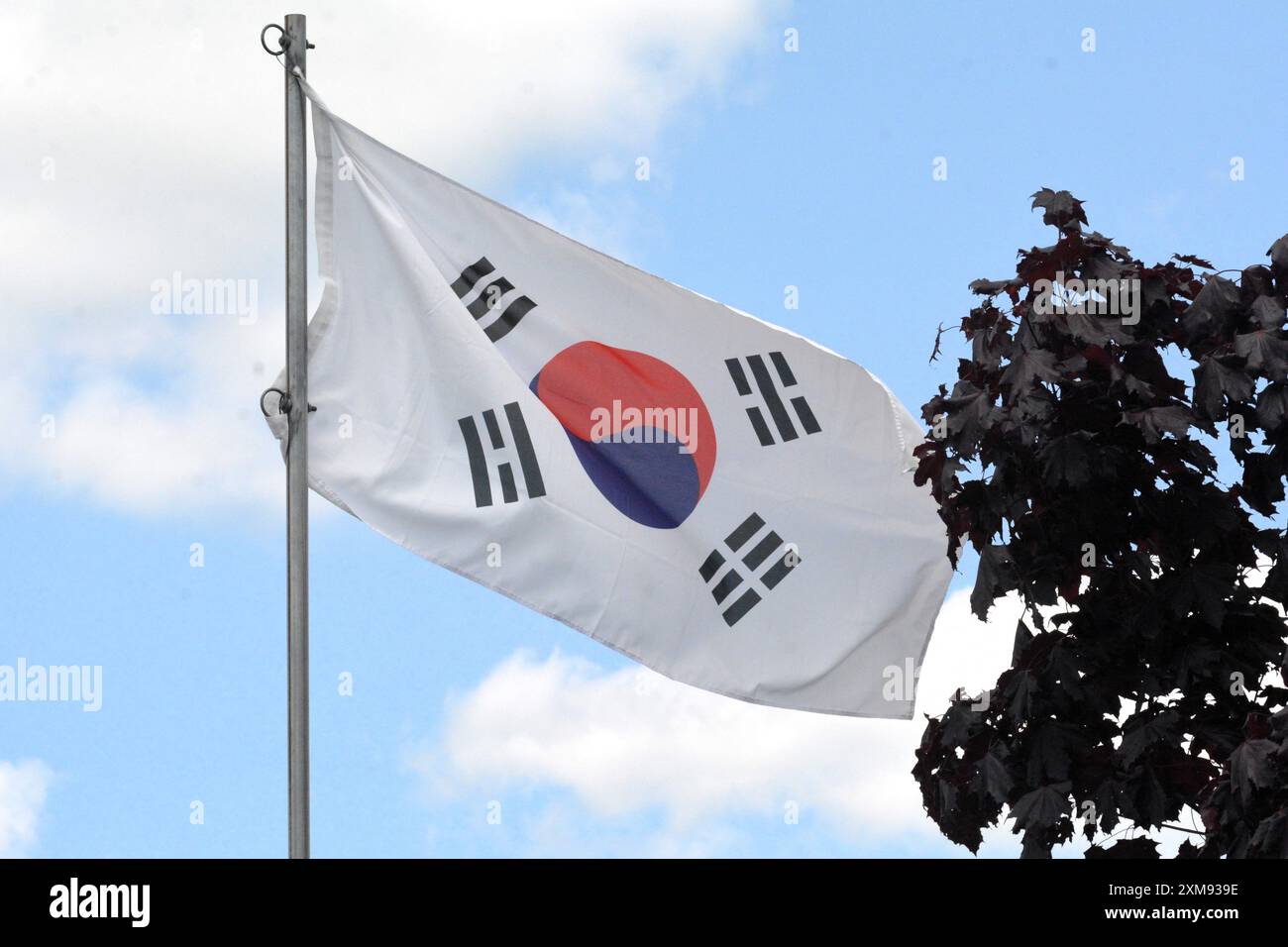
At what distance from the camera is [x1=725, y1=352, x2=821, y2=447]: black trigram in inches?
465

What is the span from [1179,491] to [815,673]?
2276 mm

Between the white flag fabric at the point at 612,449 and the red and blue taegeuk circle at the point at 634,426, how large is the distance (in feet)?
0.04

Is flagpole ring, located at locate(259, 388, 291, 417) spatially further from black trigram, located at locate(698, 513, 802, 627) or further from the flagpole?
black trigram, located at locate(698, 513, 802, 627)

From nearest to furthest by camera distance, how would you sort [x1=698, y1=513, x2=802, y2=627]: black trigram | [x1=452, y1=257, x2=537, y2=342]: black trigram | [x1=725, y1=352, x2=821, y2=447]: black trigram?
[x1=452, y1=257, x2=537, y2=342]: black trigram
[x1=698, y1=513, x2=802, y2=627]: black trigram
[x1=725, y1=352, x2=821, y2=447]: black trigram

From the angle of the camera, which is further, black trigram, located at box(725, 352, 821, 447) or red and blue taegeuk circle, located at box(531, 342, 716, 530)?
black trigram, located at box(725, 352, 821, 447)

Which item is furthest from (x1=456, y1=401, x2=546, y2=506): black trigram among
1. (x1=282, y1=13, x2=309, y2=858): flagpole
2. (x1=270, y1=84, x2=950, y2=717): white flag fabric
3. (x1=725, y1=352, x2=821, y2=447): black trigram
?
(x1=725, y1=352, x2=821, y2=447): black trigram

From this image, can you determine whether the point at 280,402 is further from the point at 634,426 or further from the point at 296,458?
the point at 634,426

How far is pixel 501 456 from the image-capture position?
422 inches

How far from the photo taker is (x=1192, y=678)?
10.7 meters

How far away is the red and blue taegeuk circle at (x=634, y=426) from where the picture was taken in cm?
1109

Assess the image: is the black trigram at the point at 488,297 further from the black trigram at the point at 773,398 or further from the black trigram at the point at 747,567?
the black trigram at the point at 747,567

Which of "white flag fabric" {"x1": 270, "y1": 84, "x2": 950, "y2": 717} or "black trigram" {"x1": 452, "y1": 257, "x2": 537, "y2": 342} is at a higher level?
"black trigram" {"x1": 452, "y1": 257, "x2": 537, "y2": 342}

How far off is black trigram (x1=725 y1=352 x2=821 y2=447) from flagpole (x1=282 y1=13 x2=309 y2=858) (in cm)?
283

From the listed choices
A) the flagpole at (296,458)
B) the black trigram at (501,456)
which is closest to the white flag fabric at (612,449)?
the black trigram at (501,456)
